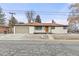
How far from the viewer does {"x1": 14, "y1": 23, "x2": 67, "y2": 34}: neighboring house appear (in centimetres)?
195

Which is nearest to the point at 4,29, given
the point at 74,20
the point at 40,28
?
the point at 40,28

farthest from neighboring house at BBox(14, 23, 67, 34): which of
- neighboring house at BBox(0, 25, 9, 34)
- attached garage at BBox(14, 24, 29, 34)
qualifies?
neighboring house at BBox(0, 25, 9, 34)

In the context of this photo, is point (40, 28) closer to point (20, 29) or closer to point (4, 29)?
point (20, 29)

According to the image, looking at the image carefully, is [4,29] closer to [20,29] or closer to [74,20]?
[20,29]

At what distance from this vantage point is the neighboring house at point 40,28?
195 centimetres

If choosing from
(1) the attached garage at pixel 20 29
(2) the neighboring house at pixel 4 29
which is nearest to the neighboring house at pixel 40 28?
(1) the attached garage at pixel 20 29

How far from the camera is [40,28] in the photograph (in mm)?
1970

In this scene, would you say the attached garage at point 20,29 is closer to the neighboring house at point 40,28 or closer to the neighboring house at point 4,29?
the neighboring house at point 40,28

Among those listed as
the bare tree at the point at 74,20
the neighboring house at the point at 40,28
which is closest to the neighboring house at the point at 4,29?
the neighboring house at the point at 40,28

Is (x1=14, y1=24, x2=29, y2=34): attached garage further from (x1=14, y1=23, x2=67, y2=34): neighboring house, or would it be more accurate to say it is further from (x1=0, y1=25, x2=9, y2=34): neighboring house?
(x1=0, y1=25, x2=9, y2=34): neighboring house

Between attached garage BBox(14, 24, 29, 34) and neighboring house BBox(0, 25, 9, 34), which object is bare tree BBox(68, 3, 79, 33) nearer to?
attached garage BBox(14, 24, 29, 34)

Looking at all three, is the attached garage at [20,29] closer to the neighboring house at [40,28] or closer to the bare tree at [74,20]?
the neighboring house at [40,28]

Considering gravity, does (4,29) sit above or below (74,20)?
below

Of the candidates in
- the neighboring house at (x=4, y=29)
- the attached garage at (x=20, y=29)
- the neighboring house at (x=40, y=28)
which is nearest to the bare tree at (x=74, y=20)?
the neighboring house at (x=40, y=28)
